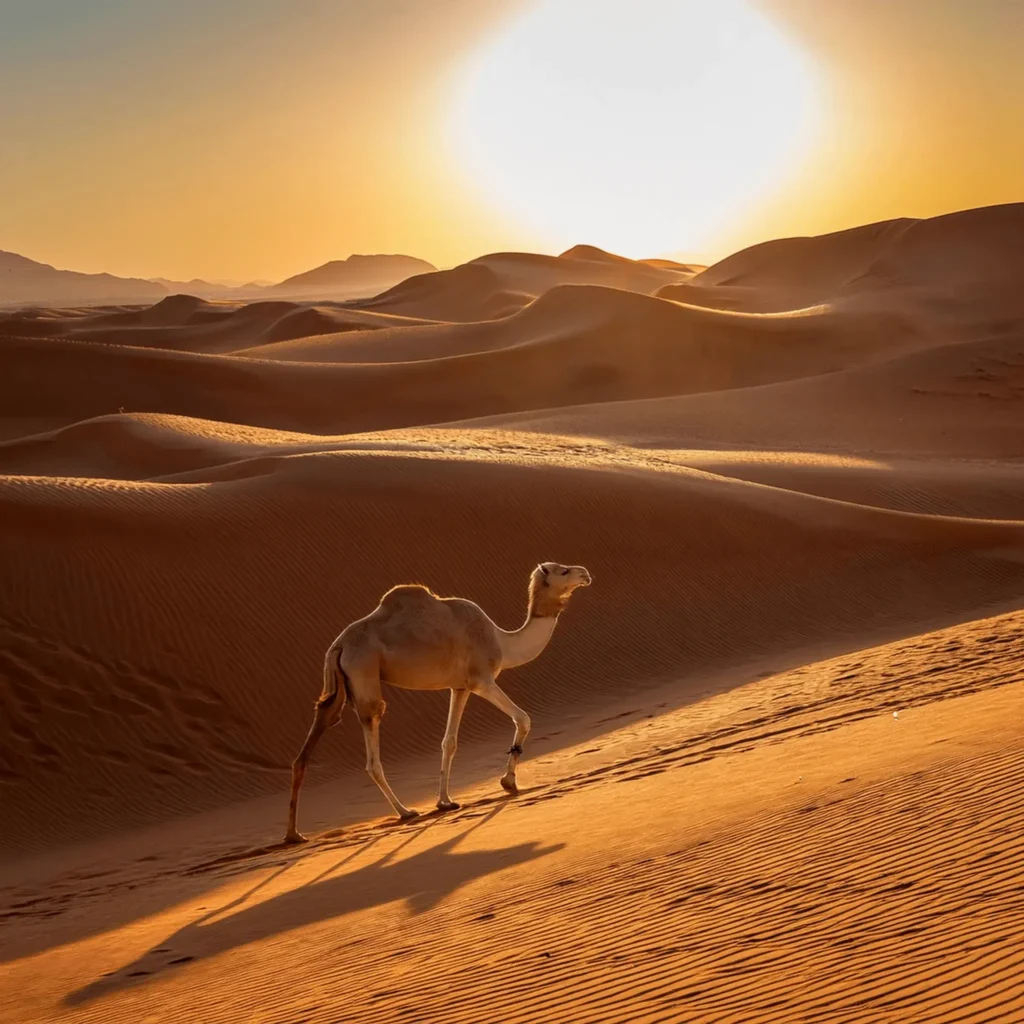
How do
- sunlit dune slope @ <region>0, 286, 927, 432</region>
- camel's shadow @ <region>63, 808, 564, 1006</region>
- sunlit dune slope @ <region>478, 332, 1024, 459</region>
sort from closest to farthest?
camel's shadow @ <region>63, 808, 564, 1006</region>
sunlit dune slope @ <region>478, 332, 1024, 459</region>
sunlit dune slope @ <region>0, 286, 927, 432</region>

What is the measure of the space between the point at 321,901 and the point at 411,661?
2.30 meters

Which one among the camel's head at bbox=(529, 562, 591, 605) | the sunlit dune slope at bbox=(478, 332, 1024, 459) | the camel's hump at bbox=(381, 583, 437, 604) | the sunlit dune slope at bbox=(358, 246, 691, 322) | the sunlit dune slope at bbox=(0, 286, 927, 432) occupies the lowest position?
the camel's head at bbox=(529, 562, 591, 605)

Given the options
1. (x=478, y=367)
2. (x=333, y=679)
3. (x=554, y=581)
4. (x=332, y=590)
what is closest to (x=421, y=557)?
(x=332, y=590)

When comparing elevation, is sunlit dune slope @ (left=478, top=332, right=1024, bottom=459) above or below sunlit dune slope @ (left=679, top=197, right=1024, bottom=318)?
below

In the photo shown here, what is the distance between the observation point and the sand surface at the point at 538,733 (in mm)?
5629

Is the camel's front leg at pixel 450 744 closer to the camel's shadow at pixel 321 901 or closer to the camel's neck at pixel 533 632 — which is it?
the camel's neck at pixel 533 632

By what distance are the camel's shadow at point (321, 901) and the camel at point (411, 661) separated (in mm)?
1271

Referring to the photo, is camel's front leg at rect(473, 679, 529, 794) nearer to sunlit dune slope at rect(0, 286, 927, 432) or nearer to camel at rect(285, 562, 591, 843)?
camel at rect(285, 562, 591, 843)

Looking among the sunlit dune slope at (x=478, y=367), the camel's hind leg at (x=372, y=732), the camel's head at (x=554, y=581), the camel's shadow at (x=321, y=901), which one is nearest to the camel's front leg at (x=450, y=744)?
the camel's hind leg at (x=372, y=732)

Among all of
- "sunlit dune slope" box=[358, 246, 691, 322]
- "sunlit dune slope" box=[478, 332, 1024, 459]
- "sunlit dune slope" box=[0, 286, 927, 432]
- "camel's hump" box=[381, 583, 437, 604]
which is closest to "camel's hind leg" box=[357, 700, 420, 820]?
"camel's hump" box=[381, 583, 437, 604]

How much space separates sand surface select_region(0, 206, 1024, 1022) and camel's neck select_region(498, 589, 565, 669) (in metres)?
1.11

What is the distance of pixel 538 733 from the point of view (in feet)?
44.9

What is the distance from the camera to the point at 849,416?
36.5 metres

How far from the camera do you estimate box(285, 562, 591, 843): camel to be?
9.58m
